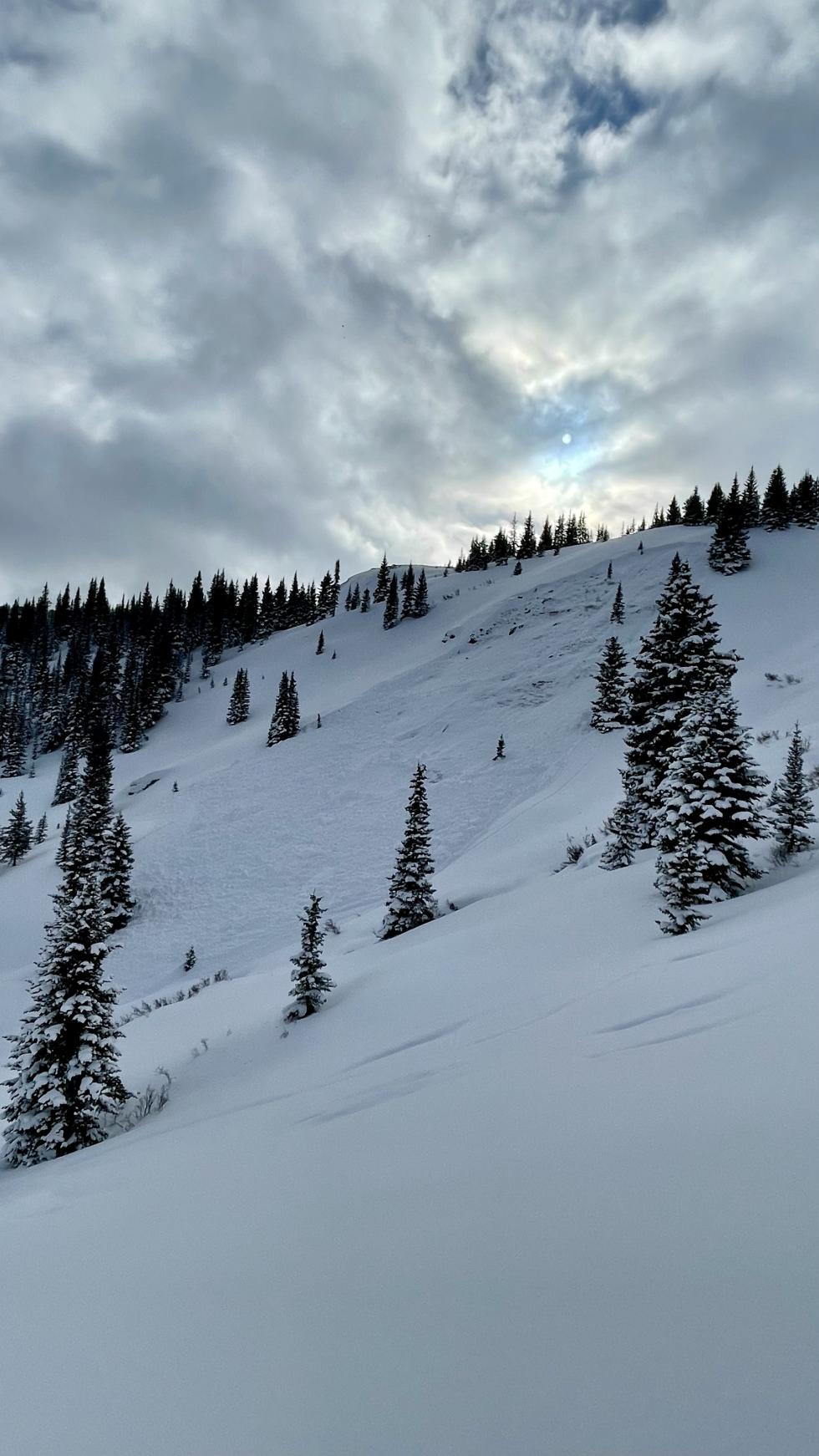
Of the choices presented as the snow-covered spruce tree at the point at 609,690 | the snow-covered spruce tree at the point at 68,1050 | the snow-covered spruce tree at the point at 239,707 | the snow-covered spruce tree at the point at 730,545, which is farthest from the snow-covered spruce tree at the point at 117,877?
the snow-covered spruce tree at the point at 730,545

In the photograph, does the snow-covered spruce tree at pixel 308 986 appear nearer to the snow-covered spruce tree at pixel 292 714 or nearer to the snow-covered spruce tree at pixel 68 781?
the snow-covered spruce tree at pixel 292 714

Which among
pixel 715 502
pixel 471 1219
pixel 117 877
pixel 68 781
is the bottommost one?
pixel 471 1219

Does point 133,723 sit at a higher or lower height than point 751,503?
lower

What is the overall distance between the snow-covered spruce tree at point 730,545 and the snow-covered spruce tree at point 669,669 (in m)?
46.6

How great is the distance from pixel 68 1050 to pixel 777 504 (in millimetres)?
82046

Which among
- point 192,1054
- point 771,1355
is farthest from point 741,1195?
point 192,1054

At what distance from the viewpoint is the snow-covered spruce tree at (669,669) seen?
14.7 meters

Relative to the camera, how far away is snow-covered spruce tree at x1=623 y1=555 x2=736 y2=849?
580 inches

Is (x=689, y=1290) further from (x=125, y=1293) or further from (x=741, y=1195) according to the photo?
Result: (x=125, y=1293)

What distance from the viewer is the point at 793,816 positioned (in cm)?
896

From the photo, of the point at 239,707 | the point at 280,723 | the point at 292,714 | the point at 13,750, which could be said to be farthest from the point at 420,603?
the point at 13,750

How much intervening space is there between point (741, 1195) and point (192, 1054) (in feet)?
28.6

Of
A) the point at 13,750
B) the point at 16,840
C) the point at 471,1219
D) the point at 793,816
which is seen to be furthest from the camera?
the point at 13,750

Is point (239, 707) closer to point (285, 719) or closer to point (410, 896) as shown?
point (285, 719)
